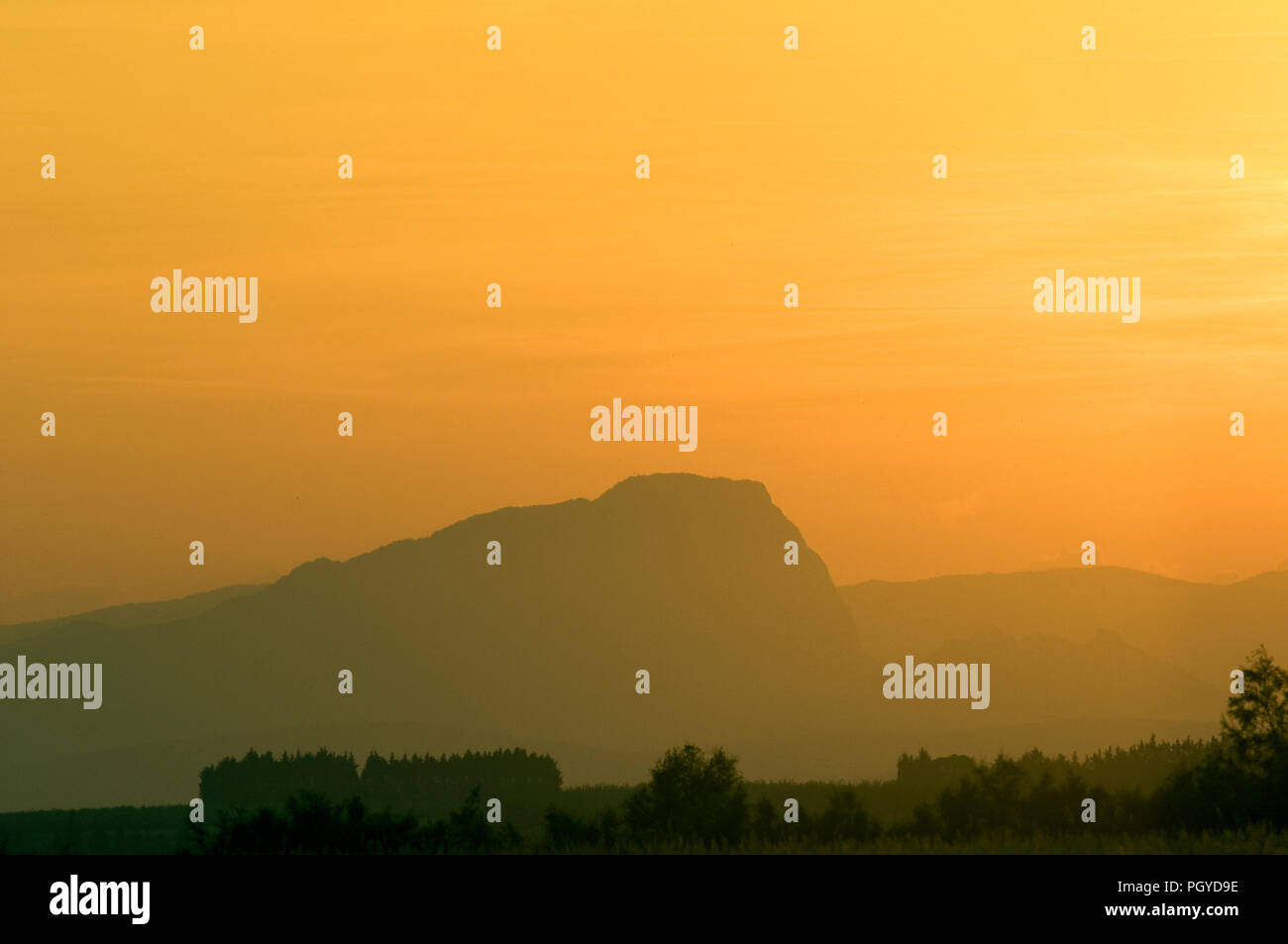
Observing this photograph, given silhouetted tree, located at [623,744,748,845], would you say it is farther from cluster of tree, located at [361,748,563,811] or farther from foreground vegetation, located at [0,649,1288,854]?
cluster of tree, located at [361,748,563,811]

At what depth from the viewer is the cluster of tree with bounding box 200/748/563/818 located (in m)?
26.1

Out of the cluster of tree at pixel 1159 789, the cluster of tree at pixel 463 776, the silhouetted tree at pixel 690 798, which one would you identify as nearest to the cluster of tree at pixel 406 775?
the cluster of tree at pixel 463 776

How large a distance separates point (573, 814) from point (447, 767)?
983cm

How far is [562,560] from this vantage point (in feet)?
238

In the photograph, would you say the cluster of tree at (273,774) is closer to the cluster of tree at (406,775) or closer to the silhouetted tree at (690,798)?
the cluster of tree at (406,775)

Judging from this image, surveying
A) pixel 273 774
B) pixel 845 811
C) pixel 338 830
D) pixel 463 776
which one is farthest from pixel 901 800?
pixel 273 774

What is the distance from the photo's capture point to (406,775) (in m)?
28.8

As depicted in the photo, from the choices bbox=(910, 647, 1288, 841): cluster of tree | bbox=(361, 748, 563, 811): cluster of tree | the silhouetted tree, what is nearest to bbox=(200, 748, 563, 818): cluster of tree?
bbox=(361, 748, 563, 811): cluster of tree

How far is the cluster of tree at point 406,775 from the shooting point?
26125mm

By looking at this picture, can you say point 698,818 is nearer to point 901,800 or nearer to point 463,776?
point 901,800

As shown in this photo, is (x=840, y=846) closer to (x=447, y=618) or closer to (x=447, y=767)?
(x=447, y=767)

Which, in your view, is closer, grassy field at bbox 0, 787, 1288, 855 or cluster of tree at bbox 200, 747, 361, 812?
grassy field at bbox 0, 787, 1288, 855

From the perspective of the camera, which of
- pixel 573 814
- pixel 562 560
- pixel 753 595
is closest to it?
pixel 573 814
